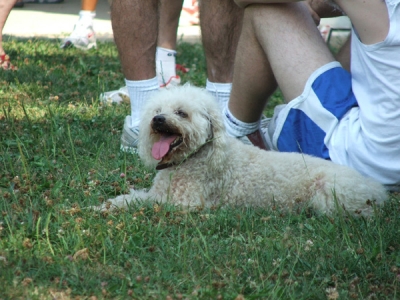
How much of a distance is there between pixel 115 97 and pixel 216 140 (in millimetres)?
2139

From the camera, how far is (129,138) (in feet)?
13.5

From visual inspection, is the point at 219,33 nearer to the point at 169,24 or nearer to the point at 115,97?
the point at 115,97

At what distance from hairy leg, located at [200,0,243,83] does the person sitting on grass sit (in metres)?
0.72

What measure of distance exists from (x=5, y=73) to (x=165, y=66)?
1363 mm

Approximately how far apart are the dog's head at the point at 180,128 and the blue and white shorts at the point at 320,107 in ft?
1.45

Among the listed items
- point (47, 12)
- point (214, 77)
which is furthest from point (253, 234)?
point (47, 12)

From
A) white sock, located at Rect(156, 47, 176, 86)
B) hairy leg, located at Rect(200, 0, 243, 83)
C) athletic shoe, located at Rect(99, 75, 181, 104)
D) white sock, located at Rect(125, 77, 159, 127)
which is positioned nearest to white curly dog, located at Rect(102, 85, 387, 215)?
white sock, located at Rect(125, 77, 159, 127)

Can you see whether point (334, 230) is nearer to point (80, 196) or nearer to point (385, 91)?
point (385, 91)

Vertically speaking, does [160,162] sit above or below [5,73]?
above

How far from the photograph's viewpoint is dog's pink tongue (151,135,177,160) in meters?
3.25

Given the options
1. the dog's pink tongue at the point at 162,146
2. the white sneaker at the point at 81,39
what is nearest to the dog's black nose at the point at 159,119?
the dog's pink tongue at the point at 162,146

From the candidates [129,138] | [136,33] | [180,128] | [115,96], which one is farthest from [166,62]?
[180,128]

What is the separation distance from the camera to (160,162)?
3.35 meters

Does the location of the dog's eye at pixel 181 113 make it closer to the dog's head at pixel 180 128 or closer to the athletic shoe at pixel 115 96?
the dog's head at pixel 180 128
